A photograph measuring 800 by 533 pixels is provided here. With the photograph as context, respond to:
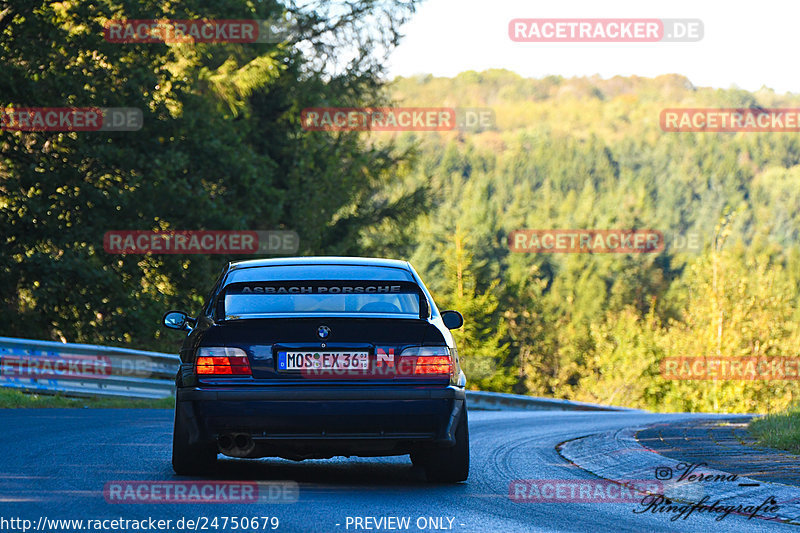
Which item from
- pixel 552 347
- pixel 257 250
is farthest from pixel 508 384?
pixel 257 250

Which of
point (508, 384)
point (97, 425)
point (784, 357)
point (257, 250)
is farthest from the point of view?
point (508, 384)

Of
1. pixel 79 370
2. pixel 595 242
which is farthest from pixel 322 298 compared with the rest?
pixel 595 242

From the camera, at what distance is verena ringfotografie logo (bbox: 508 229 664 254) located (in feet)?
385

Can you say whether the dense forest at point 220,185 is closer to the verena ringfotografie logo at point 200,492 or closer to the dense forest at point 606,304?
the dense forest at point 606,304

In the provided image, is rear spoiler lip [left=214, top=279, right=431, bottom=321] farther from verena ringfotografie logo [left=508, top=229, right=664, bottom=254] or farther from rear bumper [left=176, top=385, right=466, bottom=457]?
verena ringfotografie logo [left=508, top=229, right=664, bottom=254]

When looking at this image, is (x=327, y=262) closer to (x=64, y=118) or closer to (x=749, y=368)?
(x=64, y=118)

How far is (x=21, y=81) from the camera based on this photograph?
26.1 meters

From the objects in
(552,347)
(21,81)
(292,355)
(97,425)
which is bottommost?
(552,347)

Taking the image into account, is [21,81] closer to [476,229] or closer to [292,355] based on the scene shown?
[292,355]

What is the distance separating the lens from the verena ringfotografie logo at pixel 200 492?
6.93 meters

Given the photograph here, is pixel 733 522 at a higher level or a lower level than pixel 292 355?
lower

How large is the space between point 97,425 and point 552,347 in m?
85.7

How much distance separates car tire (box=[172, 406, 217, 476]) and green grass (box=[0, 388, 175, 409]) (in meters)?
8.39

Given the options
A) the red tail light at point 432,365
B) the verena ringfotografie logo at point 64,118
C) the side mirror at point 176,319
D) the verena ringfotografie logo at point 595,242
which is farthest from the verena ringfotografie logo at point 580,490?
the verena ringfotografie logo at point 595,242
